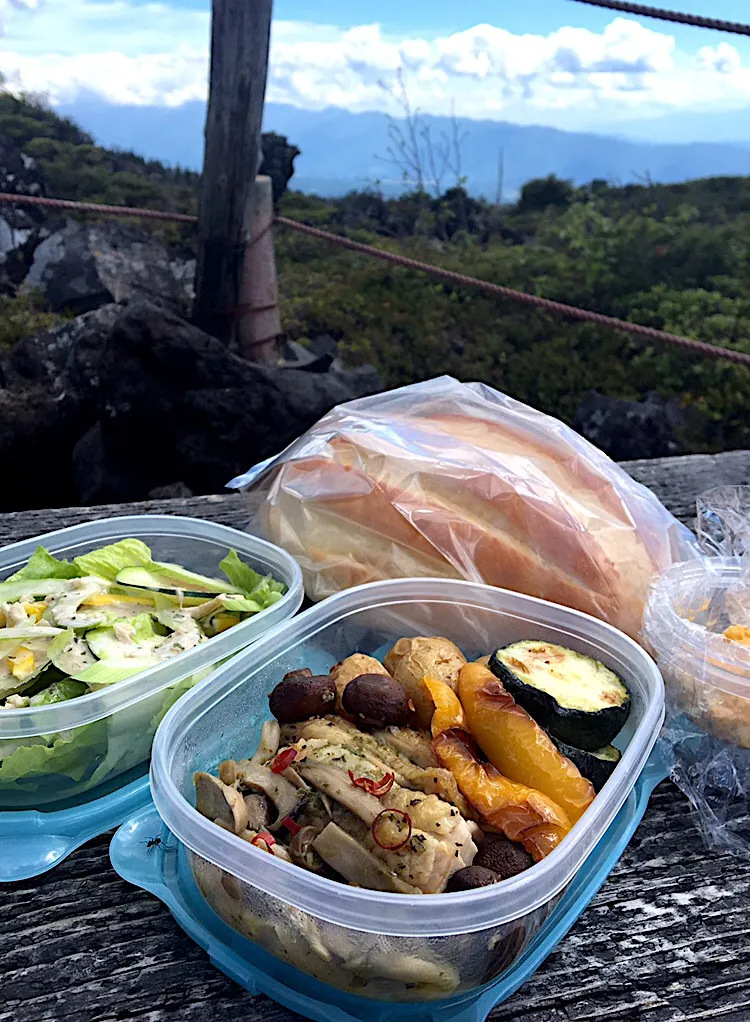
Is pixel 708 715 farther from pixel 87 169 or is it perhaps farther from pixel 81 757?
pixel 87 169

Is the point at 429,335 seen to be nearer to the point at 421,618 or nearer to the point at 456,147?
the point at 456,147

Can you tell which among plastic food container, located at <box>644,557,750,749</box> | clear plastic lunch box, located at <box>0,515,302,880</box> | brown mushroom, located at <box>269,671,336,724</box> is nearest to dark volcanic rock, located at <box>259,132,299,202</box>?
plastic food container, located at <box>644,557,750,749</box>

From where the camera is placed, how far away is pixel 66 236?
5496 millimetres

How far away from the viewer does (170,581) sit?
182cm

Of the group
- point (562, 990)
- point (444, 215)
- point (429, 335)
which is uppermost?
point (444, 215)

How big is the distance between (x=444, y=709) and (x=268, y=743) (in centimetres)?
28

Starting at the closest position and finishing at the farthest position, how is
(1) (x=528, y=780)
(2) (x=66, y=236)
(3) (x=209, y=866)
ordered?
(3) (x=209, y=866)
(1) (x=528, y=780)
(2) (x=66, y=236)

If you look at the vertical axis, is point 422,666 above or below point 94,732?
above

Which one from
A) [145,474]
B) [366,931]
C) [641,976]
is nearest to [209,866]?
[366,931]

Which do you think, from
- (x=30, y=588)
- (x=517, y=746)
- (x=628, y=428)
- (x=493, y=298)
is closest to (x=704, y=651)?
(x=517, y=746)

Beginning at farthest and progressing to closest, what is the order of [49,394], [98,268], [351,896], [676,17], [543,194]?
[543,194]
[98,268]
[49,394]
[676,17]
[351,896]

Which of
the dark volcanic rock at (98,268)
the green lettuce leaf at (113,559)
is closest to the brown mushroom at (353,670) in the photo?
the green lettuce leaf at (113,559)

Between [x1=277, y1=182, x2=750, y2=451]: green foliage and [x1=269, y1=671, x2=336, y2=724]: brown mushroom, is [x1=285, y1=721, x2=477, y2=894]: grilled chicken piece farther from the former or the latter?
[x1=277, y1=182, x2=750, y2=451]: green foliage

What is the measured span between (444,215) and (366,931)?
26.6 ft
